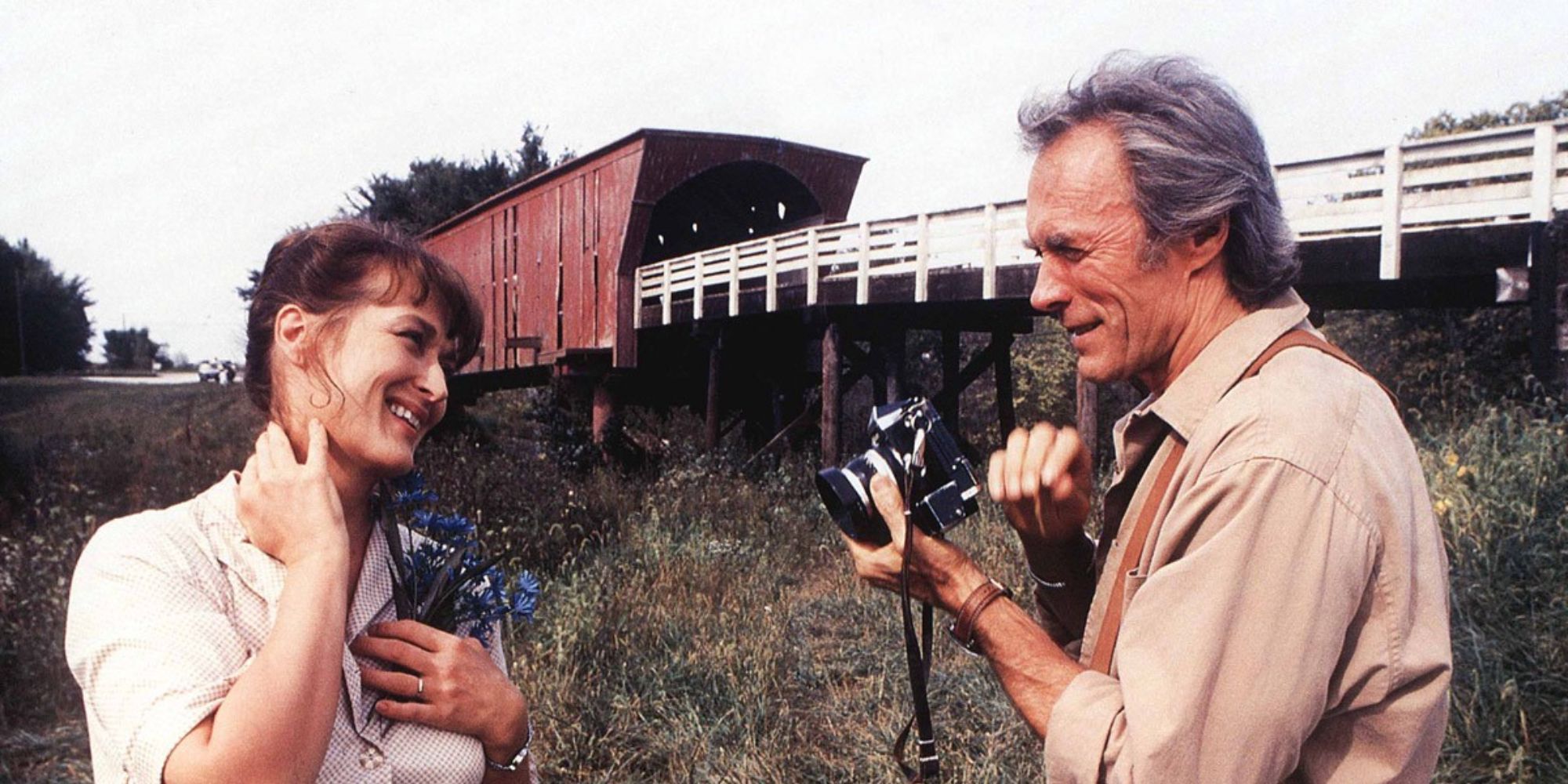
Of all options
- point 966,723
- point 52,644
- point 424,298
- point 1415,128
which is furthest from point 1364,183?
point 1415,128

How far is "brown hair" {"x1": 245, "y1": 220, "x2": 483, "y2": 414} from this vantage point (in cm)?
178

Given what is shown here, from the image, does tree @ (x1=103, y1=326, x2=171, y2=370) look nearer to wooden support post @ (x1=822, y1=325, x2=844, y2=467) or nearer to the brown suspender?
wooden support post @ (x1=822, y1=325, x2=844, y2=467)

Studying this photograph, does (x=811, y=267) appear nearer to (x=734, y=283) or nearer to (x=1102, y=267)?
(x=734, y=283)

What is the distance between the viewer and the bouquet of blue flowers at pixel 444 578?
183 cm

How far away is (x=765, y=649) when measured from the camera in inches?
205

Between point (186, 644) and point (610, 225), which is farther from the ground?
point (610, 225)

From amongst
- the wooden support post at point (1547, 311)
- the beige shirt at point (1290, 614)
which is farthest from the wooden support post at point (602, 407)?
the beige shirt at point (1290, 614)

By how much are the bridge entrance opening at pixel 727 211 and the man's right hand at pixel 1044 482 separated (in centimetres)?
1305

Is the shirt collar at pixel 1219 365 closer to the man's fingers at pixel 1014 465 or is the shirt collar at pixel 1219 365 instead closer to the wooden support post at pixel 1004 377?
the man's fingers at pixel 1014 465

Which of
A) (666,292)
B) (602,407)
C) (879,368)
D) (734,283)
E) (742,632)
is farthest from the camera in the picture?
(602,407)

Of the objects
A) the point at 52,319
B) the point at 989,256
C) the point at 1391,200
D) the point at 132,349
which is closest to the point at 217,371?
the point at 132,349

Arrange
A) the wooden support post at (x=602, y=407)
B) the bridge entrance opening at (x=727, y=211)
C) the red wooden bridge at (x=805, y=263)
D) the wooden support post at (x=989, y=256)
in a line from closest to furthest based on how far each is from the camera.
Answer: the red wooden bridge at (x=805, y=263) < the wooden support post at (x=989, y=256) < the wooden support post at (x=602, y=407) < the bridge entrance opening at (x=727, y=211)

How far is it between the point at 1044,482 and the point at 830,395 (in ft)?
30.0

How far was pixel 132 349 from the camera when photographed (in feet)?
118
